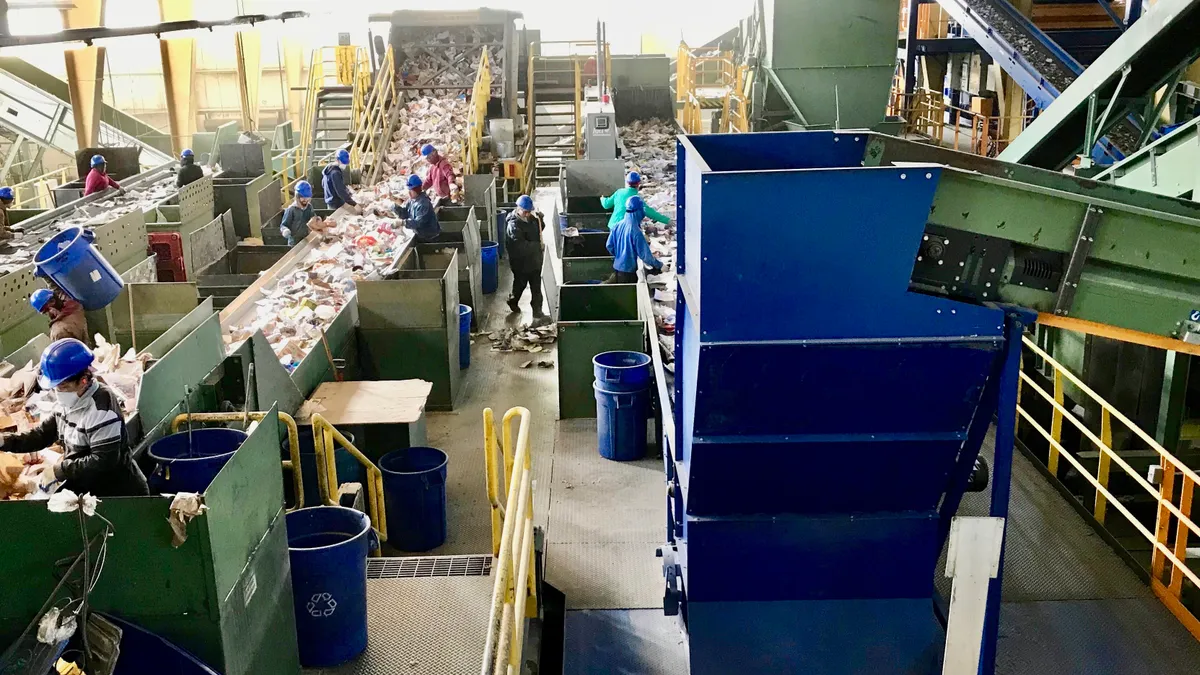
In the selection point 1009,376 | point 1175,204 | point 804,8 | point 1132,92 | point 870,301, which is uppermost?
point 804,8

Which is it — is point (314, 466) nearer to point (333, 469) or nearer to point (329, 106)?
point (333, 469)

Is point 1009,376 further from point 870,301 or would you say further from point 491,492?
point 491,492

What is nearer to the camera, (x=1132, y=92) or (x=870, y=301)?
(x=870, y=301)

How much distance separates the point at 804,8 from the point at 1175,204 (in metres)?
10.8

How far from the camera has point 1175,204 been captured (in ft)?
14.1

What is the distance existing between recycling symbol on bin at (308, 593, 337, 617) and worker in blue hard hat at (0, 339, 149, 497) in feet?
3.13

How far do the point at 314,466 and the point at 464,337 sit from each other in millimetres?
3889

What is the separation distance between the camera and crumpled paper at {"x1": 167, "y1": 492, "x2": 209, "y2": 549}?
370 cm

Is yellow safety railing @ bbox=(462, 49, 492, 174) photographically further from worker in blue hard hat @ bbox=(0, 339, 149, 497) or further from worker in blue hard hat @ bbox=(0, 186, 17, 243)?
worker in blue hard hat @ bbox=(0, 339, 149, 497)

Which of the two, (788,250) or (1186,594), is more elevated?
(788,250)

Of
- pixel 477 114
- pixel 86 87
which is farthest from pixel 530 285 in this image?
pixel 86 87

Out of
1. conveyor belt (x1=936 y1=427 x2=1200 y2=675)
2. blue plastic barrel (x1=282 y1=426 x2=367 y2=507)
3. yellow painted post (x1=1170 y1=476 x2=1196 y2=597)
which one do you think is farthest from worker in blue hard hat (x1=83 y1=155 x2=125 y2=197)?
yellow painted post (x1=1170 y1=476 x2=1196 y2=597)

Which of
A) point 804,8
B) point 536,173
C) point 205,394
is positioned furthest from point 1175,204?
point 536,173

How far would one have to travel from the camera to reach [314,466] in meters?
6.96
